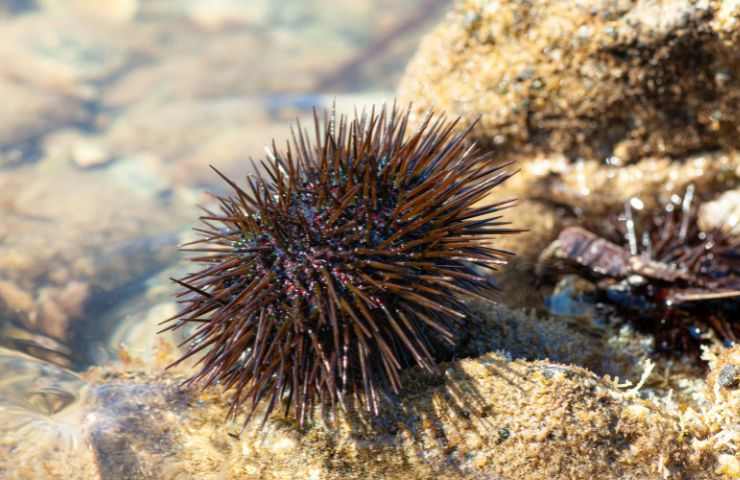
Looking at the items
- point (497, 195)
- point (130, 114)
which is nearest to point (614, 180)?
point (497, 195)

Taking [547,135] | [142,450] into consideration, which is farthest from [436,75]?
[142,450]

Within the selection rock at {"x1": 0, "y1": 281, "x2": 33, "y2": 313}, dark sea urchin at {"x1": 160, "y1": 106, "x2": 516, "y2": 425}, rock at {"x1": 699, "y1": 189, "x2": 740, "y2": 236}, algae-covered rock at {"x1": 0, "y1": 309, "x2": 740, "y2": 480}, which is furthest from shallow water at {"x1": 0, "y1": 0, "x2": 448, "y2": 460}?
rock at {"x1": 699, "y1": 189, "x2": 740, "y2": 236}

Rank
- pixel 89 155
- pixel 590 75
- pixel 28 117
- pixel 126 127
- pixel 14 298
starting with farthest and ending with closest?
pixel 126 127
pixel 28 117
pixel 89 155
pixel 14 298
pixel 590 75

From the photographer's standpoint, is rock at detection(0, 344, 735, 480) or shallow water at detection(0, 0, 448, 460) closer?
rock at detection(0, 344, 735, 480)

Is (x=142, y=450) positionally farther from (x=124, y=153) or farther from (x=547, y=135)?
(x=124, y=153)

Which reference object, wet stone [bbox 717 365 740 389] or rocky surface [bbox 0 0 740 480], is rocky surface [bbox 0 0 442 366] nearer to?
Answer: rocky surface [bbox 0 0 740 480]

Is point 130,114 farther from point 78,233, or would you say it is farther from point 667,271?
point 667,271
